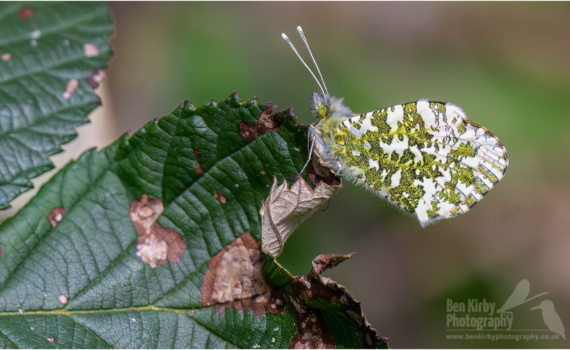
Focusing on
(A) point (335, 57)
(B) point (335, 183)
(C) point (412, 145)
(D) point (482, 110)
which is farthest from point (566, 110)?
(B) point (335, 183)

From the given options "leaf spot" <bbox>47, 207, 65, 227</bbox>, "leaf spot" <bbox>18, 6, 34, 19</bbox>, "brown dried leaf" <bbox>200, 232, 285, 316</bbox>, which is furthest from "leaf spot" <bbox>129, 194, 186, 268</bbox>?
"leaf spot" <bbox>18, 6, 34, 19</bbox>

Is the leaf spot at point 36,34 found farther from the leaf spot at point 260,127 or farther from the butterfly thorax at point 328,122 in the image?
the butterfly thorax at point 328,122

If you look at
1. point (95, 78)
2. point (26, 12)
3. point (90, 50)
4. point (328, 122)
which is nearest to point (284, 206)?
point (328, 122)

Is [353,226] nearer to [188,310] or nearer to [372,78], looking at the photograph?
[372,78]

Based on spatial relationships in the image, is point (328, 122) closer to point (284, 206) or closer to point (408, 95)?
point (284, 206)

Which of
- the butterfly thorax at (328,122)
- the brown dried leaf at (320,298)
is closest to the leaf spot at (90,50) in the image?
the butterfly thorax at (328,122)
